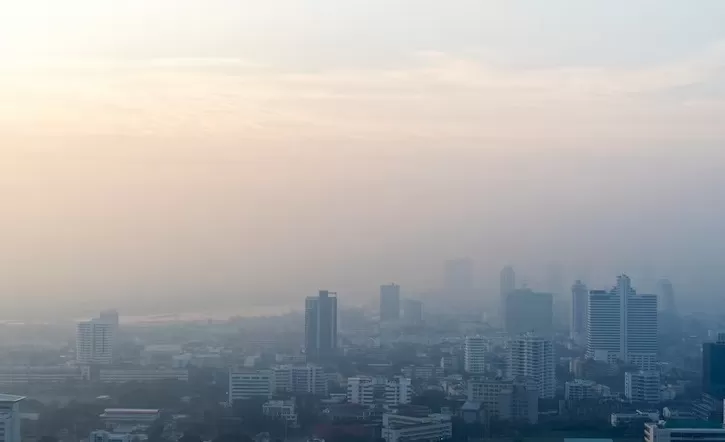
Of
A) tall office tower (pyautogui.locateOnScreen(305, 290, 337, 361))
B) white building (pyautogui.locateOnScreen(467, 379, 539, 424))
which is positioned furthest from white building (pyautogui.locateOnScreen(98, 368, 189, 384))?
white building (pyautogui.locateOnScreen(467, 379, 539, 424))

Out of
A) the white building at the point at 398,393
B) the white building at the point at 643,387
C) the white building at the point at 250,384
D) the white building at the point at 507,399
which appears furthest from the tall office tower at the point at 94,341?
the white building at the point at 643,387

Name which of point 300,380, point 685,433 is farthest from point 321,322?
point 685,433

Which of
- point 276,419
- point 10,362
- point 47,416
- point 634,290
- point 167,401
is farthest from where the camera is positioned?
point 634,290

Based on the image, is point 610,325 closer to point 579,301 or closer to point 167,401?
point 579,301

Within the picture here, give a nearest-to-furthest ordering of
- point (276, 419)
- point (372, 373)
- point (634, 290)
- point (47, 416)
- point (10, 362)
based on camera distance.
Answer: point (47, 416), point (276, 419), point (10, 362), point (372, 373), point (634, 290)

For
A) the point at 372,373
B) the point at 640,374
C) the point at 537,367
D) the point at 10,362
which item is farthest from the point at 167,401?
the point at 640,374

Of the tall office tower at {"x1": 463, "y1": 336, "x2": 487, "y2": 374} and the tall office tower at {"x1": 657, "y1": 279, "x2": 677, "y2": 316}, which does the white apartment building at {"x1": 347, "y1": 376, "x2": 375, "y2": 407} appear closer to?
the tall office tower at {"x1": 463, "y1": 336, "x2": 487, "y2": 374}
